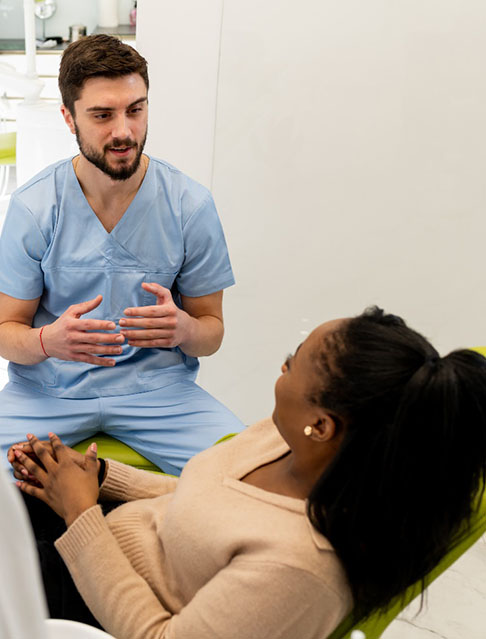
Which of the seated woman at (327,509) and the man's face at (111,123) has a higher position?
the man's face at (111,123)

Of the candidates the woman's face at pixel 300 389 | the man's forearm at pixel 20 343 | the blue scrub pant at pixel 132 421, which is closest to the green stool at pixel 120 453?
the blue scrub pant at pixel 132 421

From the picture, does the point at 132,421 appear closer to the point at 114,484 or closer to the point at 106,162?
the point at 114,484

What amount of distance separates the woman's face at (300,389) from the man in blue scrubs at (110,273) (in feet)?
1.69

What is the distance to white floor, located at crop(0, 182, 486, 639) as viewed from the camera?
1571mm

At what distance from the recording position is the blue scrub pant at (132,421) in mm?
1410

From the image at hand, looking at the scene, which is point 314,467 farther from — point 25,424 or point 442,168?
point 442,168

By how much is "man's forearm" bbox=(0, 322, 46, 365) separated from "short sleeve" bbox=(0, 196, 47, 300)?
2.5 inches

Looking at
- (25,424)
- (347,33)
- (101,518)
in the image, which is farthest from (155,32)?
(101,518)

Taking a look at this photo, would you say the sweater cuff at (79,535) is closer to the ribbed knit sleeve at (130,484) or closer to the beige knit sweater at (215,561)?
the beige knit sweater at (215,561)

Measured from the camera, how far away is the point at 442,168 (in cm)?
192

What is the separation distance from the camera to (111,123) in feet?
4.62

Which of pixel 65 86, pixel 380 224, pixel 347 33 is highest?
pixel 347 33

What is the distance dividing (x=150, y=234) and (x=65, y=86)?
0.31 metres

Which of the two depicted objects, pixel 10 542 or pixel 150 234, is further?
pixel 150 234
